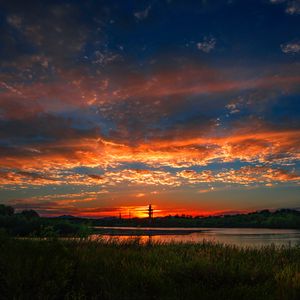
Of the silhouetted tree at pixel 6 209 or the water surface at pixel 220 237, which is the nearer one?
the water surface at pixel 220 237

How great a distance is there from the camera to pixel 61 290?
34.9ft

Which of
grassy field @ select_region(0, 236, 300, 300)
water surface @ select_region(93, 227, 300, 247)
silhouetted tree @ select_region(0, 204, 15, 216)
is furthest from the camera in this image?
silhouetted tree @ select_region(0, 204, 15, 216)

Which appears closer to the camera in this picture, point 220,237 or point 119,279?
point 119,279

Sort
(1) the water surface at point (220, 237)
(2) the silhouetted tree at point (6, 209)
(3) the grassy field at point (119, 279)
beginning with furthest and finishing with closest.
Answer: (2) the silhouetted tree at point (6, 209) → (1) the water surface at point (220, 237) → (3) the grassy field at point (119, 279)

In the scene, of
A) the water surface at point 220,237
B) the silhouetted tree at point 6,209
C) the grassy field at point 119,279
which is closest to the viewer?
the grassy field at point 119,279

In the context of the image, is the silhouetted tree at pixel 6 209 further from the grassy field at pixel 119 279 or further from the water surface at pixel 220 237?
the grassy field at pixel 119 279

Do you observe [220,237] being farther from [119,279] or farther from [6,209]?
[6,209]

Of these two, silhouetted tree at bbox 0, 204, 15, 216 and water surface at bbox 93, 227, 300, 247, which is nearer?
water surface at bbox 93, 227, 300, 247

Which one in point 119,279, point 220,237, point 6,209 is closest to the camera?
point 119,279

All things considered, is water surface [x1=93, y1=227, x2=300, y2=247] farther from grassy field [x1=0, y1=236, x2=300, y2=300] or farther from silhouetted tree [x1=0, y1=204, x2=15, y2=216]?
silhouetted tree [x1=0, y1=204, x2=15, y2=216]

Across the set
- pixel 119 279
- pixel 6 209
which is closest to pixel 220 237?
pixel 119 279

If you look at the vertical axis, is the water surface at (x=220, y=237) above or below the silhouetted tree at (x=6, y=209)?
below

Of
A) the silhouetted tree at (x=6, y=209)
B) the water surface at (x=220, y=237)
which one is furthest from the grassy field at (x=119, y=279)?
the silhouetted tree at (x=6, y=209)

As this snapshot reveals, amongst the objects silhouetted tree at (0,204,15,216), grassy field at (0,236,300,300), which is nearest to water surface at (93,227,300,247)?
grassy field at (0,236,300,300)
